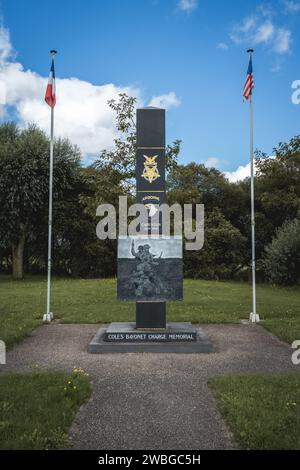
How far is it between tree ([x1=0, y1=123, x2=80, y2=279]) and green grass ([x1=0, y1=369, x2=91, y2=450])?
19.7m

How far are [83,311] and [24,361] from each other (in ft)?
19.3

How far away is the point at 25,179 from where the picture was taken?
25.9 m

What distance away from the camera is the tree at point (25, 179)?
85.0ft

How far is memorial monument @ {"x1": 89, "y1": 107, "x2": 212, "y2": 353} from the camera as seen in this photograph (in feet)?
34.0

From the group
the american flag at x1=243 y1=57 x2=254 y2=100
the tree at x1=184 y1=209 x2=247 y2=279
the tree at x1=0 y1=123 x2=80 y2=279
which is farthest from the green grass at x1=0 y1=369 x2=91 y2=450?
the tree at x1=184 y1=209 x2=247 y2=279

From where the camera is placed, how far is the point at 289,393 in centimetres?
649

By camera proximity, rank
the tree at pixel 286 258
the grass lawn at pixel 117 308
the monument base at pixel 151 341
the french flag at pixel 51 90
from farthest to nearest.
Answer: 1. the tree at pixel 286 258
2. the french flag at pixel 51 90
3. the grass lawn at pixel 117 308
4. the monument base at pixel 151 341

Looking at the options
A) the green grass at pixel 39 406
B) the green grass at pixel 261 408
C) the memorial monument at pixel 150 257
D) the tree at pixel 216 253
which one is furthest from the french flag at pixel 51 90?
the tree at pixel 216 253

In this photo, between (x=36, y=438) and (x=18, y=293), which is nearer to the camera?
(x=36, y=438)

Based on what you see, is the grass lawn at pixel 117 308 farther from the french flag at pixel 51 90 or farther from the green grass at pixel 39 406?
the french flag at pixel 51 90

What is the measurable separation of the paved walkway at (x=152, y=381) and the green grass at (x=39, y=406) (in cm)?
20

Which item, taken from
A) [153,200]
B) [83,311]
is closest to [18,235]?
[83,311]
